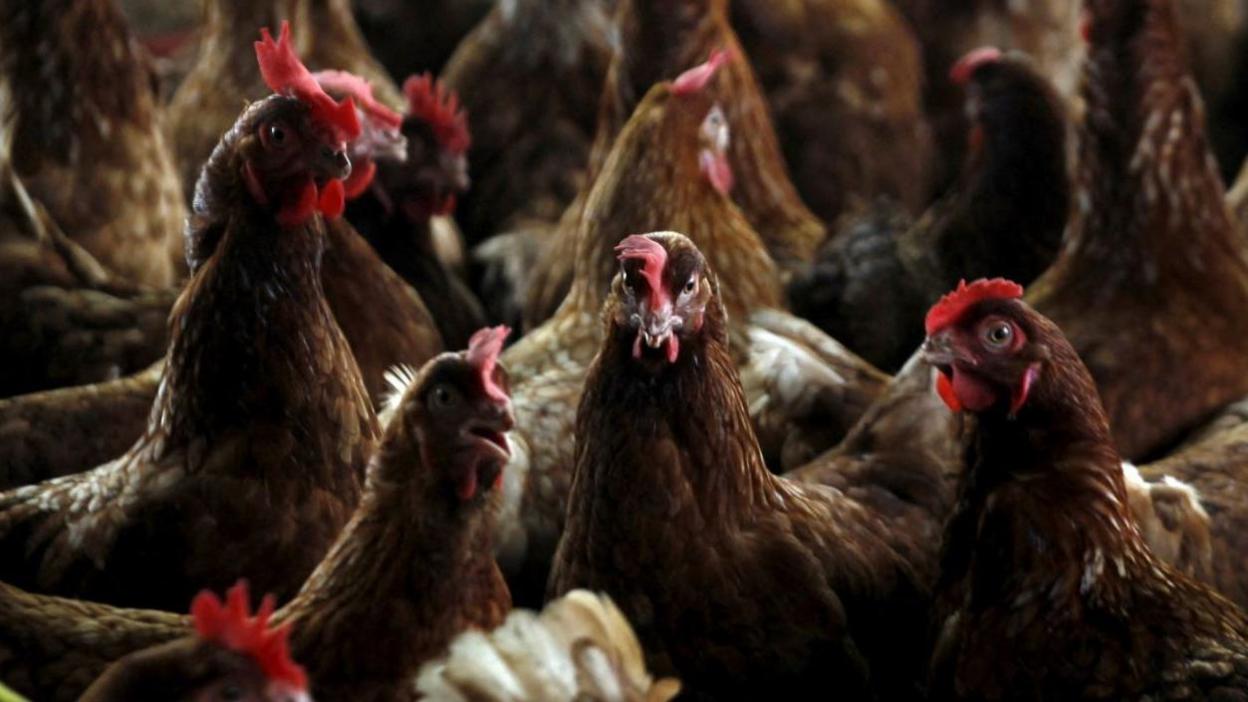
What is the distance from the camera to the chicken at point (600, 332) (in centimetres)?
→ 374

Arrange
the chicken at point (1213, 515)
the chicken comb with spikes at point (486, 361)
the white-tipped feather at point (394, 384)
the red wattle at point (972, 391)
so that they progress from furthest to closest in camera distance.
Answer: the white-tipped feather at point (394, 384) → the chicken at point (1213, 515) → the red wattle at point (972, 391) → the chicken comb with spikes at point (486, 361)

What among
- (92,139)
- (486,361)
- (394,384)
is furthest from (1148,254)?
(92,139)

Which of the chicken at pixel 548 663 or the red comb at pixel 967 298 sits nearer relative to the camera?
the chicken at pixel 548 663

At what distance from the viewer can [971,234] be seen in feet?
15.3

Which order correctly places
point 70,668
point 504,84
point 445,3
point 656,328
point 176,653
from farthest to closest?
point 445,3
point 504,84
point 656,328
point 70,668
point 176,653

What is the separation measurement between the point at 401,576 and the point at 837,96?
3.07m

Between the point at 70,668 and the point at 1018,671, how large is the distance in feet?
4.72

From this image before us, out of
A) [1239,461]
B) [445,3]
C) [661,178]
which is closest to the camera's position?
[1239,461]

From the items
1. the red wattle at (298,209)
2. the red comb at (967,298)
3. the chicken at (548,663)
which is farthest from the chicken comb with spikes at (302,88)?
the chicken at (548,663)

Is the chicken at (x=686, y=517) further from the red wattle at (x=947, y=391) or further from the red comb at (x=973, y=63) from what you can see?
the red comb at (x=973, y=63)

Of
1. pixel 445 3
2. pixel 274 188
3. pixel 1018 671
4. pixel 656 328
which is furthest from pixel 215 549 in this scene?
pixel 445 3

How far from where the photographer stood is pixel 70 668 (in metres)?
2.85

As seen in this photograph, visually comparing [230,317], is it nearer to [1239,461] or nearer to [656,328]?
[656,328]

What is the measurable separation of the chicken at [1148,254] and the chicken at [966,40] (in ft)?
5.08
